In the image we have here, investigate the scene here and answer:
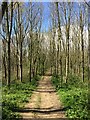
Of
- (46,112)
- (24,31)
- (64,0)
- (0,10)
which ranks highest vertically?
(64,0)

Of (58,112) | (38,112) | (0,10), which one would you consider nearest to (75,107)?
(58,112)

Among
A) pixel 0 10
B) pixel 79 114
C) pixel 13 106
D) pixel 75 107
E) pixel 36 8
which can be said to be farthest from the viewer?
pixel 36 8

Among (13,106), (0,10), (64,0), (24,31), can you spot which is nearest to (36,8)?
(24,31)

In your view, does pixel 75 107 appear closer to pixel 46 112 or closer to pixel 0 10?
pixel 46 112

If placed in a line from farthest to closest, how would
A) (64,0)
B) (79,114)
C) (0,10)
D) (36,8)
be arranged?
(36,8)
(64,0)
(79,114)
(0,10)

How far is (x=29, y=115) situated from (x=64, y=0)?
1425 centimetres

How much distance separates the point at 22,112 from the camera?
33.1ft

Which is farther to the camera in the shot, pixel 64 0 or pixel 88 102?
pixel 64 0

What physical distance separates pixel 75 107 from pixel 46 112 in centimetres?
105

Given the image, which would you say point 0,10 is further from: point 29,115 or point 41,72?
point 41,72

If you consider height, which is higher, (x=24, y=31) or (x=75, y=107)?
(x=24, y=31)

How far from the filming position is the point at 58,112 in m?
9.98

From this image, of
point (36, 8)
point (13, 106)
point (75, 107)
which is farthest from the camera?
point (36, 8)

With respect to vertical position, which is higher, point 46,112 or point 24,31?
point 24,31
